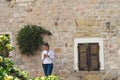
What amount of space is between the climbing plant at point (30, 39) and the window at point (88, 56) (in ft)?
4.01

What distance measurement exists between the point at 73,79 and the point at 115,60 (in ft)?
4.81

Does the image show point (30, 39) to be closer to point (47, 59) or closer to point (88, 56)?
point (47, 59)

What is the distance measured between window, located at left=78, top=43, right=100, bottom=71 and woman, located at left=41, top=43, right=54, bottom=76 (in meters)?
0.97

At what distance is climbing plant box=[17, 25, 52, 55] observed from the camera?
1161 centimetres

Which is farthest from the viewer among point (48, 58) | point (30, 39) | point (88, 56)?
point (30, 39)

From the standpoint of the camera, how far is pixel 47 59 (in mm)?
→ 10891

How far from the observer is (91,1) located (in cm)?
1125

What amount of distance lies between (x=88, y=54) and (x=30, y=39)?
201 centimetres

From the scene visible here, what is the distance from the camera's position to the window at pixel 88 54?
1107 centimetres

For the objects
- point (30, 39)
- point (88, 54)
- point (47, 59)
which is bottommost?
point (47, 59)

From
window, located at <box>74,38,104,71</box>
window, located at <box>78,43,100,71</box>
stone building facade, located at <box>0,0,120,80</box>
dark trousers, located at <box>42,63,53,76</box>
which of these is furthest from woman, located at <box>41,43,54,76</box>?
window, located at <box>78,43,100,71</box>

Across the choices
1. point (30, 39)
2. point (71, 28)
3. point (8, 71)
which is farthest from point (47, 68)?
point (8, 71)

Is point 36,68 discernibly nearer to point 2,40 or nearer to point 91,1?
point 91,1

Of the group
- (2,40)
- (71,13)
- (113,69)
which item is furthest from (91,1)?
(2,40)
